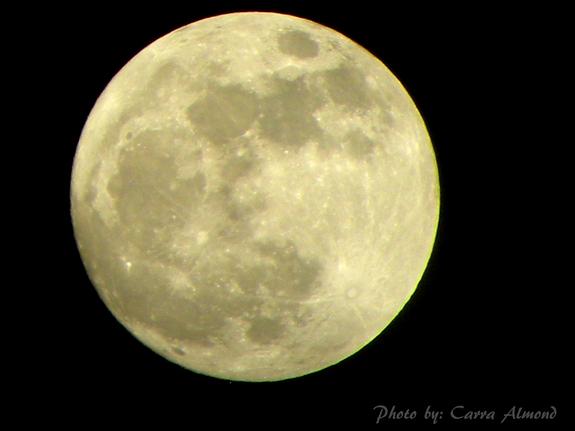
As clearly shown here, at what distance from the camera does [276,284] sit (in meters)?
4.52

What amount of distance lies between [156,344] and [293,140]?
5.93 feet

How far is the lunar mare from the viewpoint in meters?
4.41

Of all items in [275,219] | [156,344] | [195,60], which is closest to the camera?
[275,219]

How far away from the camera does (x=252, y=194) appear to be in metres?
4.37

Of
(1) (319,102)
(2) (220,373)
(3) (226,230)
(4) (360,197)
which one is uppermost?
(1) (319,102)

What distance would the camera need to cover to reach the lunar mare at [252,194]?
4.41m

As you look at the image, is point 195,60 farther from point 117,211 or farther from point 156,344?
point 156,344

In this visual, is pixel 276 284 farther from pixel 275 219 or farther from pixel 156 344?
pixel 156 344

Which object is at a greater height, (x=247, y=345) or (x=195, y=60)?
(x=195, y=60)

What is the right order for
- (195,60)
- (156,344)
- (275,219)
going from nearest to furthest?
(275,219) → (195,60) → (156,344)

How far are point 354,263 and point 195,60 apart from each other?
5.45 feet

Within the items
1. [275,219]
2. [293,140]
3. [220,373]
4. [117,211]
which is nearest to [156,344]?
[220,373]

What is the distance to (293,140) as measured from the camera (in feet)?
14.5

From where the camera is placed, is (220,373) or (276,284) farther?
(220,373)
